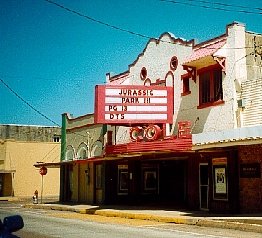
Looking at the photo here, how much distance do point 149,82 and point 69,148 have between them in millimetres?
11029

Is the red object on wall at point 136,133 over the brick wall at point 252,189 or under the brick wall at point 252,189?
over

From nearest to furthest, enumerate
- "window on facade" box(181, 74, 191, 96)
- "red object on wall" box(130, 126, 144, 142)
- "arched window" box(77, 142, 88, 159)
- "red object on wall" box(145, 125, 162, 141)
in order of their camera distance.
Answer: "red object on wall" box(145, 125, 162, 141) < "window on facade" box(181, 74, 191, 96) < "red object on wall" box(130, 126, 144, 142) < "arched window" box(77, 142, 88, 159)

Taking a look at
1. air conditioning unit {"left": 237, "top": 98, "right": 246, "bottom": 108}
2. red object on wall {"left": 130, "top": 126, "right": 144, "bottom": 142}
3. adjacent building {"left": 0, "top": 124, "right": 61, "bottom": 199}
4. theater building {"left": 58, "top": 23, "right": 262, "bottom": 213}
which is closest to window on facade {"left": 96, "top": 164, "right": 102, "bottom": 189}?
theater building {"left": 58, "top": 23, "right": 262, "bottom": 213}

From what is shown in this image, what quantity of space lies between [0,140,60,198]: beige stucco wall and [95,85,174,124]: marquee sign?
27391 mm

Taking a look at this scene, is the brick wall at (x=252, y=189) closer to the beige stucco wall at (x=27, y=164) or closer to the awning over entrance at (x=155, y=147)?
the awning over entrance at (x=155, y=147)

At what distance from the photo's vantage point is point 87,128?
31.9 metres

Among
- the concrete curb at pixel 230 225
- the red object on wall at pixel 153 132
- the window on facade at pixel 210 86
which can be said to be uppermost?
the window on facade at pixel 210 86

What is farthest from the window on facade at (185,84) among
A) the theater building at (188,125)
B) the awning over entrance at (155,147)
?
the awning over entrance at (155,147)

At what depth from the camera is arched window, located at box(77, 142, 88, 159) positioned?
32.1 meters

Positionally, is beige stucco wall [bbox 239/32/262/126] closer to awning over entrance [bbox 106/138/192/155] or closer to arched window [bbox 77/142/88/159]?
awning over entrance [bbox 106/138/192/155]

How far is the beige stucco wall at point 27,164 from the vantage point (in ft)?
155

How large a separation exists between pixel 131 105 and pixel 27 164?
93.6ft

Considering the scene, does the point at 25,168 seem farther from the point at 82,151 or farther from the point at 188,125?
the point at 188,125

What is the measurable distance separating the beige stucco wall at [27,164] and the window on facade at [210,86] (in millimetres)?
30374
